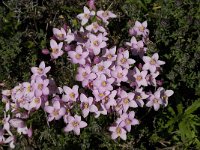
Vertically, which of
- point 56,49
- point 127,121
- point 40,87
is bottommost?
point 127,121

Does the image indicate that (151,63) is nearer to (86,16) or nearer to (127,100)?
(127,100)

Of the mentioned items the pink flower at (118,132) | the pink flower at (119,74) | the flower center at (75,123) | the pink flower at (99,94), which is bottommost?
the pink flower at (118,132)

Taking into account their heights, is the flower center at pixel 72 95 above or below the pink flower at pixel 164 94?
above

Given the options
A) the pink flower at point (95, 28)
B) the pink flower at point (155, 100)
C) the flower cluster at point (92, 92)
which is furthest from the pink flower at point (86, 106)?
the pink flower at point (95, 28)

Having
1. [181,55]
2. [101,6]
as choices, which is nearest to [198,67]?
[181,55]

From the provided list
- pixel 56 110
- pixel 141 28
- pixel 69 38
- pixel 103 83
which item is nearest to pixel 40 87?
pixel 56 110

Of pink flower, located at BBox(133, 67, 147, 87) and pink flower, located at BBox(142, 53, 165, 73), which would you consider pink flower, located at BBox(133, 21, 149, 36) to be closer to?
pink flower, located at BBox(142, 53, 165, 73)

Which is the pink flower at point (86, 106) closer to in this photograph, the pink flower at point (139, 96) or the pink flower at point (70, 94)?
the pink flower at point (70, 94)
